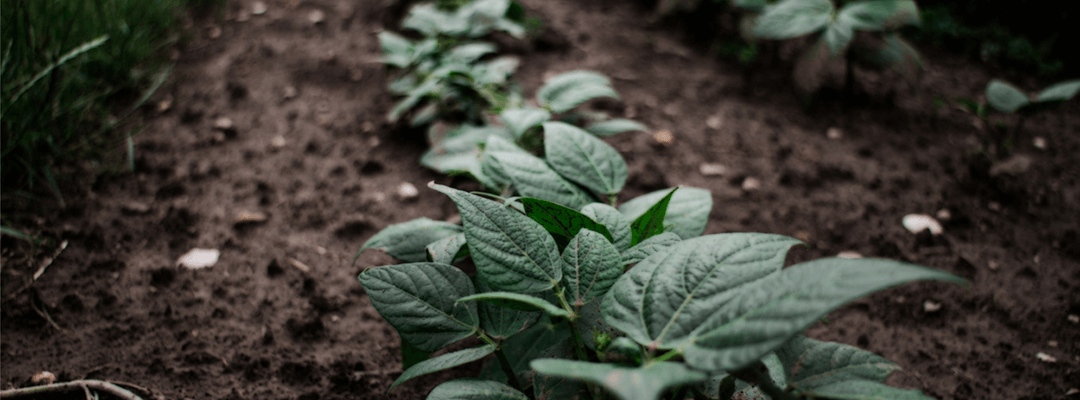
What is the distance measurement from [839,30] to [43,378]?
7.48ft

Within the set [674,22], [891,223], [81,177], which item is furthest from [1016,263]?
[81,177]

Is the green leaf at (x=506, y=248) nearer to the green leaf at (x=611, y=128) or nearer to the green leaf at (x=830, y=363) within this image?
the green leaf at (x=830, y=363)

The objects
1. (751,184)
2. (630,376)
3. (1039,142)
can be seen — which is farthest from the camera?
(1039,142)

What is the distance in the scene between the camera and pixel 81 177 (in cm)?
151

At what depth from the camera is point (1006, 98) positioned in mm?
1589

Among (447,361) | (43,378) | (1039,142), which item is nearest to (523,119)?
(447,361)

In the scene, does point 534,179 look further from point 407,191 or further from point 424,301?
point 407,191

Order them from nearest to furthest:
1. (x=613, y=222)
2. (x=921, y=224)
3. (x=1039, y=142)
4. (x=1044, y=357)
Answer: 1. (x=613, y=222)
2. (x=1044, y=357)
3. (x=921, y=224)
4. (x=1039, y=142)

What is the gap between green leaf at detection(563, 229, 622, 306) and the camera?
28.2 inches

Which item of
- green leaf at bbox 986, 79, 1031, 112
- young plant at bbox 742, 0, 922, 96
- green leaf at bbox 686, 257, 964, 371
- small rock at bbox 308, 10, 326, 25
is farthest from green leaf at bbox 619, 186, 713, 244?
small rock at bbox 308, 10, 326, 25

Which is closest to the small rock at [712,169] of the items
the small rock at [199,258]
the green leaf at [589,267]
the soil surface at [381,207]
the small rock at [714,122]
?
the soil surface at [381,207]

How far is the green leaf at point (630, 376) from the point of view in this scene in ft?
1.45

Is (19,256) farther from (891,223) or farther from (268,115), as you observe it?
(891,223)

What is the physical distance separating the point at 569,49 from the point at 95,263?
1754 mm
